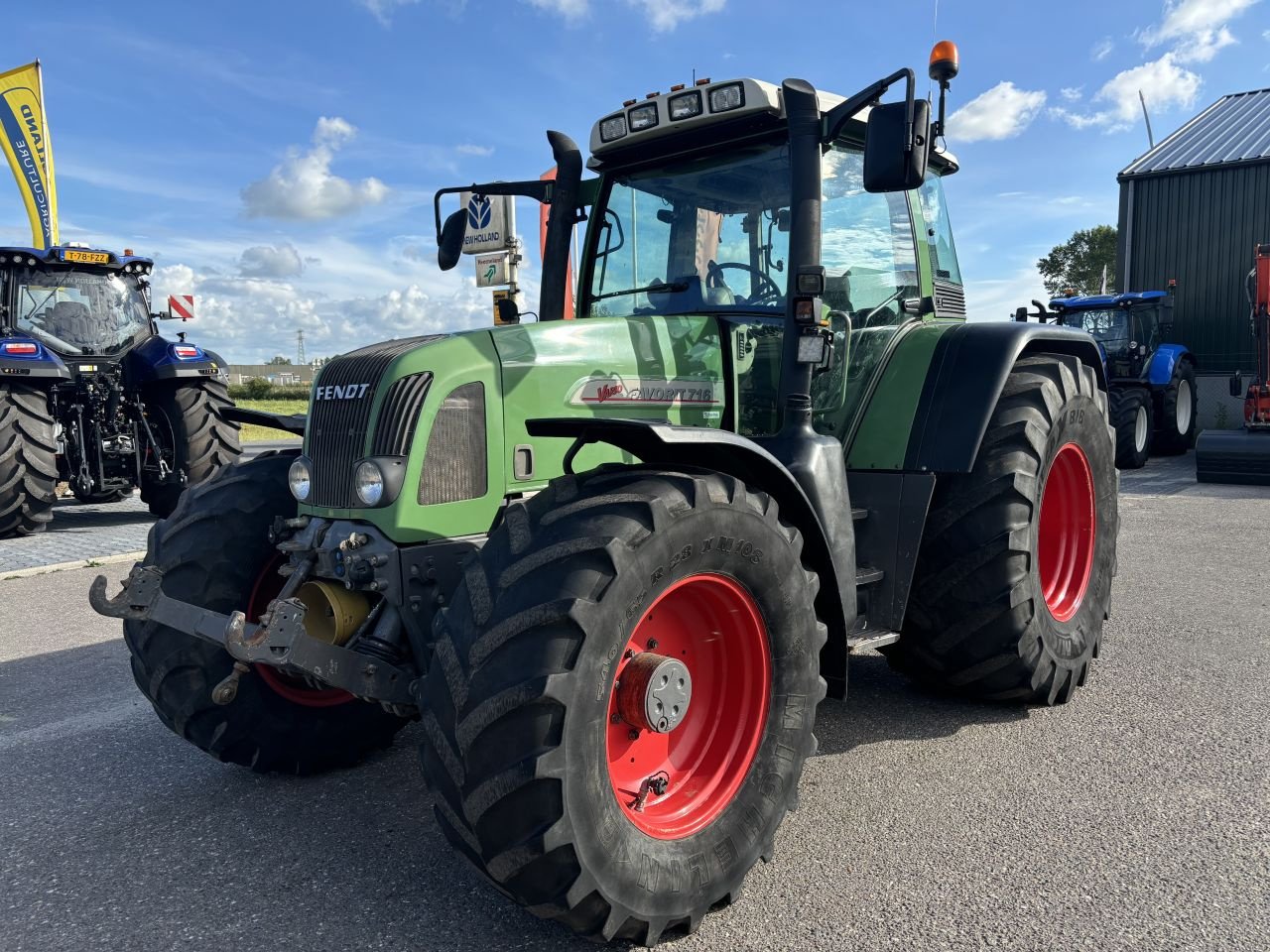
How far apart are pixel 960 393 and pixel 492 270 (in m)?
7.76

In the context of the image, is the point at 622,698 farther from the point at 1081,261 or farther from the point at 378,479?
the point at 1081,261

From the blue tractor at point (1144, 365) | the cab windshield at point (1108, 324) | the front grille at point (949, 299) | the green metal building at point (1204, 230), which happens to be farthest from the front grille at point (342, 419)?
the green metal building at point (1204, 230)

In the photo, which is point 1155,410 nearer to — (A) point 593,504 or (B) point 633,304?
(B) point 633,304

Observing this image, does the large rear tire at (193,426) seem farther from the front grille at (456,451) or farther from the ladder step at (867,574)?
the ladder step at (867,574)

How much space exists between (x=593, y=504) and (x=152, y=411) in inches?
355

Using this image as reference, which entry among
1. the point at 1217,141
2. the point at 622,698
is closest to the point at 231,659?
the point at 622,698

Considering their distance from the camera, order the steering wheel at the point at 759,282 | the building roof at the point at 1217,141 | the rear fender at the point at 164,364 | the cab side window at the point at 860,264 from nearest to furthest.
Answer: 1. the steering wheel at the point at 759,282
2. the cab side window at the point at 860,264
3. the rear fender at the point at 164,364
4. the building roof at the point at 1217,141

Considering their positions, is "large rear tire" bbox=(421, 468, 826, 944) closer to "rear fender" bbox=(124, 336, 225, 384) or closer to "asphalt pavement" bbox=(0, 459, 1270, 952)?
"asphalt pavement" bbox=(0, 459, 1270, 952)

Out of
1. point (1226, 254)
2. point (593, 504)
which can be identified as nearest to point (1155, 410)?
point (1226, 254)

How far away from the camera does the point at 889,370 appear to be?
3.87 metres

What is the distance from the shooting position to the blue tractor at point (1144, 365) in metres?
14.3

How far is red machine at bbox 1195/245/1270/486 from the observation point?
11.2 m

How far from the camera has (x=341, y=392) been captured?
300cm

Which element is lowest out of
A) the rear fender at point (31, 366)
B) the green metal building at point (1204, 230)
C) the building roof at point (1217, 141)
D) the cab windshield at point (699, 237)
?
the rear fender at point (31, 366)
